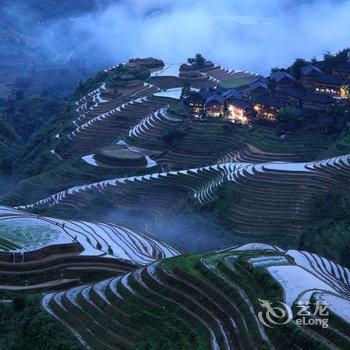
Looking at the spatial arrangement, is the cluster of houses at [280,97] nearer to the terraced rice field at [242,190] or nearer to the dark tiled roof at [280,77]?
the dark tiled roof at [280,77]

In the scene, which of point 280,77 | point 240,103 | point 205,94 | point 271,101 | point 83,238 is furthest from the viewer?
point 205,94

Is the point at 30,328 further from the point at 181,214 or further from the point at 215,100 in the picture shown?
the point at 215,100

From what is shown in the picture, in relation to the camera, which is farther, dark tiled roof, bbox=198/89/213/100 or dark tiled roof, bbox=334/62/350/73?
dark tiled roof, bbox=198/89/213/100

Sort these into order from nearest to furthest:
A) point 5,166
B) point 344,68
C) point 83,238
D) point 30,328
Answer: point 30,328, point 83,238, point 344,68, point 5,166

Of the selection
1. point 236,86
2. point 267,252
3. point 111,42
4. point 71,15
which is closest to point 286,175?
point 267,252

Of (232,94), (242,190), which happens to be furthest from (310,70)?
(242,190)

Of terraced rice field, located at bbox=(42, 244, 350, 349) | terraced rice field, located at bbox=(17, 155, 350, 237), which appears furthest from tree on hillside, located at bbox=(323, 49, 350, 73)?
terraced rice field, located at bbox=(42, 244, 350, 349)

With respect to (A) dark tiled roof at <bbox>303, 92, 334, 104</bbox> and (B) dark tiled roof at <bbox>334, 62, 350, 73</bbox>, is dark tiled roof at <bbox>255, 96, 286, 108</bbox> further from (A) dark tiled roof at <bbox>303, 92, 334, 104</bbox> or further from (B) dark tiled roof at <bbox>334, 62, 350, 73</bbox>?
(B) dark tiled roof at <bbox>334, 62, 350, 73</bbox>
